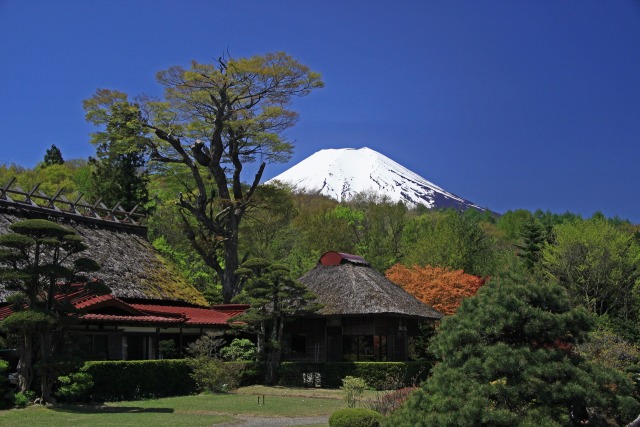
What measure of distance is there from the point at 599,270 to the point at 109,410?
1062 inches

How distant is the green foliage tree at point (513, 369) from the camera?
10250 mm

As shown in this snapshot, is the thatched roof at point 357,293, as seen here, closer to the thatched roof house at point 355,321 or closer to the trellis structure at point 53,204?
the thatched roof house at point 355,321

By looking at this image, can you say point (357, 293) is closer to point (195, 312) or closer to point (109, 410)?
point (195, 312)

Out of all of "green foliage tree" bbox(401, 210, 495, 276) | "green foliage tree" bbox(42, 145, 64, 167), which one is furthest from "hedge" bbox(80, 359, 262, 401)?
"green foliage tree" bbox(42, 145, 64, 167)

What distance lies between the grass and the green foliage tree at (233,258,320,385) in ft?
11.9

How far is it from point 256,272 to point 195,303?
12.2ft

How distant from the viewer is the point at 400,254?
56.1 m

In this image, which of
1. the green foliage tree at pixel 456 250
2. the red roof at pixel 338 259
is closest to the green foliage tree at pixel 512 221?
the green foliage tree at pixel 456 250

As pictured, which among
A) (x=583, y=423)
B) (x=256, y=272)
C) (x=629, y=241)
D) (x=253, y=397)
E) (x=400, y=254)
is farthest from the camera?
(x=400, y=254)

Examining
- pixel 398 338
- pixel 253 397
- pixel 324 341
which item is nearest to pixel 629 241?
pixel 398 338

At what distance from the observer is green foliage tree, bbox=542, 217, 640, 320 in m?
37.3

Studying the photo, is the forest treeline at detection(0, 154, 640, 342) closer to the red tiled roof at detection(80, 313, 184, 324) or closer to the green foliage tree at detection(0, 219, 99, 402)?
the red tiled roof at detection(80, 313, 184, 324)

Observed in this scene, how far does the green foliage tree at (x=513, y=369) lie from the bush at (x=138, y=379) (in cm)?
1256

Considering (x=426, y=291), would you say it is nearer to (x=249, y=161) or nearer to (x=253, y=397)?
(x=249, y=161)
